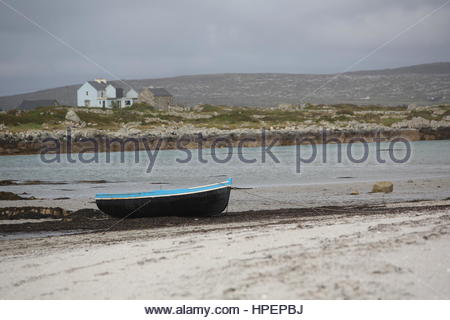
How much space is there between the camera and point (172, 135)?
211 feet

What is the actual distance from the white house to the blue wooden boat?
84.0 m

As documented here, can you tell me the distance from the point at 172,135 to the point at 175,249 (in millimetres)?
54219

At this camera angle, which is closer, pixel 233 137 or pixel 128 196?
pixel 128 196

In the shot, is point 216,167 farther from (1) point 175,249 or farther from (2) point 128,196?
(1) point 175,249

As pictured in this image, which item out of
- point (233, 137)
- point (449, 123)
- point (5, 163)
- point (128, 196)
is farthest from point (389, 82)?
point (128, 196)

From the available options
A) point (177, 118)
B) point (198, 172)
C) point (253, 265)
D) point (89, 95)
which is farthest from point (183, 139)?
point (253, 265)

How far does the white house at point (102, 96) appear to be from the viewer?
10094 centimetres

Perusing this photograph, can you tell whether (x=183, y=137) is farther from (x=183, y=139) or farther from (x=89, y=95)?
(x=89, y=95)

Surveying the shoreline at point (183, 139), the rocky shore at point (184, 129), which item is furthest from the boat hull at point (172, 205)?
the rocky shore at point (184, 129)

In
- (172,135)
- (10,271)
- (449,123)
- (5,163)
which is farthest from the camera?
(449,123)

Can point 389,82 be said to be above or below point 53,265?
above

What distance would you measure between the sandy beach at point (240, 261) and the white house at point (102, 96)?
8751cm

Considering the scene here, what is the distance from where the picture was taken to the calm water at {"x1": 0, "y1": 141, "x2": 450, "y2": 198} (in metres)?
29.2

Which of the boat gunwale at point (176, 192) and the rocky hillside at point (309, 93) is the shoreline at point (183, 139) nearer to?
the boat gunwale at point (176, 192)
